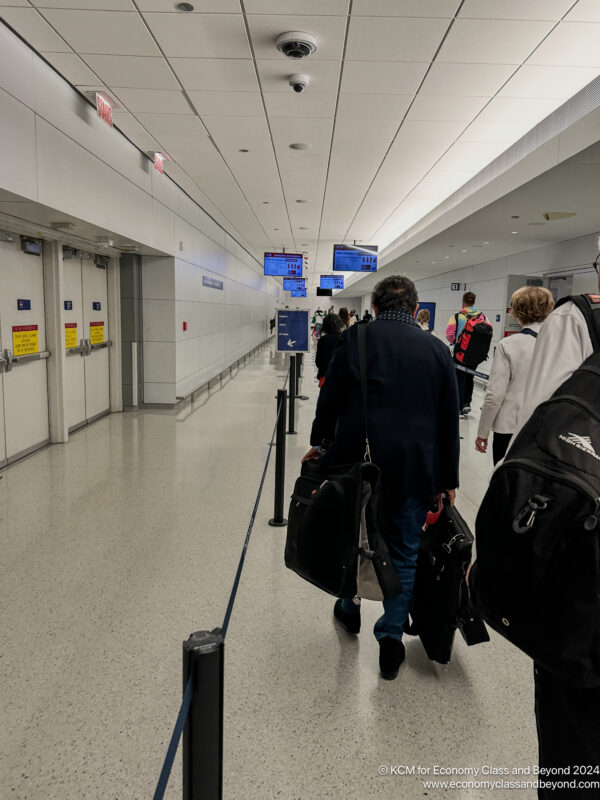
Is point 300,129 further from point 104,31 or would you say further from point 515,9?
point 515,9

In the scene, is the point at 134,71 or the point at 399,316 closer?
the point at 399,316

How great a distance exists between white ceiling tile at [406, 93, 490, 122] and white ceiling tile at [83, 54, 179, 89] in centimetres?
233

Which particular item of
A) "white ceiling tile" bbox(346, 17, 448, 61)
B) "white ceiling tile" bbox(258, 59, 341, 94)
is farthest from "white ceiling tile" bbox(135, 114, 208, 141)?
"white ceiling tile" bbox(346, 17, 448, 61)

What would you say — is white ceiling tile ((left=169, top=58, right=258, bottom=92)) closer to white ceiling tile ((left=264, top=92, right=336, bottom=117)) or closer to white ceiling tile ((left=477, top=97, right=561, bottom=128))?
white ceiling tile ((left=264, top=92, right=336, bottom=117))

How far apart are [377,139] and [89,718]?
6.31 m

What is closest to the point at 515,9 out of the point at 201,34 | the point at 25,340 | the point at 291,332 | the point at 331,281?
the point at 201,34

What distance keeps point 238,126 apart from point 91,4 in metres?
2.55

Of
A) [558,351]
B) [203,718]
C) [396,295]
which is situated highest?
[396,295]

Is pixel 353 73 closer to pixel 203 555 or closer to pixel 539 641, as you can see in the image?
pixel 203 555

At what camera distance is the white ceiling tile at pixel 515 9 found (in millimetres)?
3490

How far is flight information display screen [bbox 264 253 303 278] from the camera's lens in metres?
15.3

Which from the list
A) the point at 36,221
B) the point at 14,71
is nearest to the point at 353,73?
the point at 14,71

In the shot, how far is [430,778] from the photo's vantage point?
2020mm

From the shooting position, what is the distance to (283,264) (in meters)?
15.4
